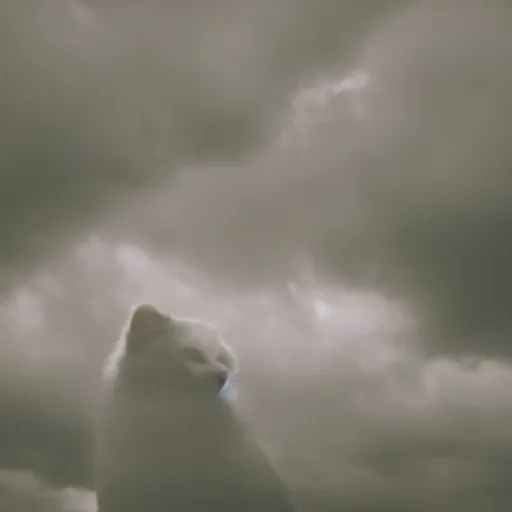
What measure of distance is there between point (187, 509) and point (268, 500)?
104 centimetres

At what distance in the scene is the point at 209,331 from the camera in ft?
29.6

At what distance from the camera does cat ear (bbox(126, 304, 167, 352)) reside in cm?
801

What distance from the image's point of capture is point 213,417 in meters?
8.19

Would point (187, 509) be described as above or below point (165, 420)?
below

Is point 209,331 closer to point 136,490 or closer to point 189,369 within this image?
point 189,369

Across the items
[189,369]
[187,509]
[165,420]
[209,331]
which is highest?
[209,331]

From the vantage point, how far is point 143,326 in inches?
315

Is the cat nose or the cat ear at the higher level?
the cat ear

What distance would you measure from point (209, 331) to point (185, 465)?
184 centimetres

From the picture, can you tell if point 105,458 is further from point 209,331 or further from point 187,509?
point 209,331

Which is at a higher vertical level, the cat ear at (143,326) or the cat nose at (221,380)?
the cat ear at (143,326)

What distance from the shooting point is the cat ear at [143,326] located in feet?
Answer: 26.3

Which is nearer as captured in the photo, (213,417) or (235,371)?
(213,417)

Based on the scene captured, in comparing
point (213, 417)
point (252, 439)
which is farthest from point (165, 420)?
point (252, 439)
